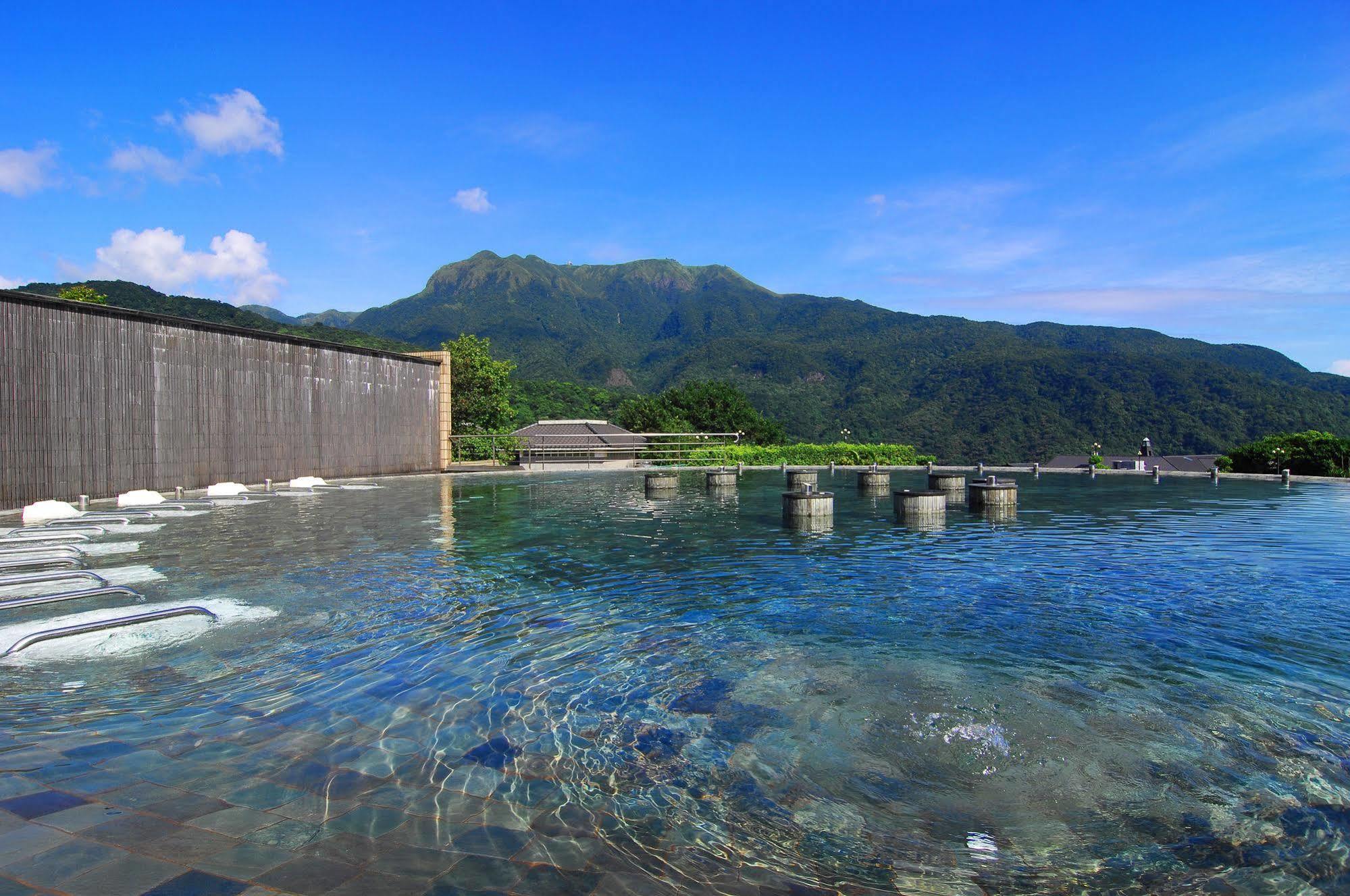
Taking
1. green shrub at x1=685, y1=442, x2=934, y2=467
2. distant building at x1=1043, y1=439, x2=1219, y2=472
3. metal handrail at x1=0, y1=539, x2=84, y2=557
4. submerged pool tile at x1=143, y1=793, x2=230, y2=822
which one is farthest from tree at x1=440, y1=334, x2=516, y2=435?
submerged pool tile at x1=143, y1=793, x2=230, y2=822

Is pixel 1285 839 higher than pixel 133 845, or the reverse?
pixel 133 845

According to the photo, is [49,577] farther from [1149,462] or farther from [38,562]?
[1149,462]

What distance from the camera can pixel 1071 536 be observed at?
1067cm

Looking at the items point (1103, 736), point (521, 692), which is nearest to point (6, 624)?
point (521, 692)

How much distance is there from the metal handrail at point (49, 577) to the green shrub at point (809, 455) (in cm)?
2152

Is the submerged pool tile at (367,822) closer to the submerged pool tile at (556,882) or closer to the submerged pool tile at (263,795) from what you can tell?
the submerged pool tile at (263,795)

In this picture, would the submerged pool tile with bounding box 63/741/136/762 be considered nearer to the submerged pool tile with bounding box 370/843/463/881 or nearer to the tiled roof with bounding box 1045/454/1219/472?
the submerged pool tile with bounding box 370/843/463/881

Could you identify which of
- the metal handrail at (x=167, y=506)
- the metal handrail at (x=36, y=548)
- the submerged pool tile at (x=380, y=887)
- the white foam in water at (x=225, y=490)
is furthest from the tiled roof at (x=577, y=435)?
the submerged pool tile at (x=380, y=887)

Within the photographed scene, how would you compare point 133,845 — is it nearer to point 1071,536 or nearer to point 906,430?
point 1071,536

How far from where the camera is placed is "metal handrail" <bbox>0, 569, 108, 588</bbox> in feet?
21.0

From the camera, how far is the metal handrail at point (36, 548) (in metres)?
7.86

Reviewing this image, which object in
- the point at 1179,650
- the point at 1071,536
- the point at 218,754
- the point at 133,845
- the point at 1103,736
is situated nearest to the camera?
the point at 133,845

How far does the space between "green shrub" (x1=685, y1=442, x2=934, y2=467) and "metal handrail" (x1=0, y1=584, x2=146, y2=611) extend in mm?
21650

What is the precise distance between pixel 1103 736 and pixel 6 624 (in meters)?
7.24
